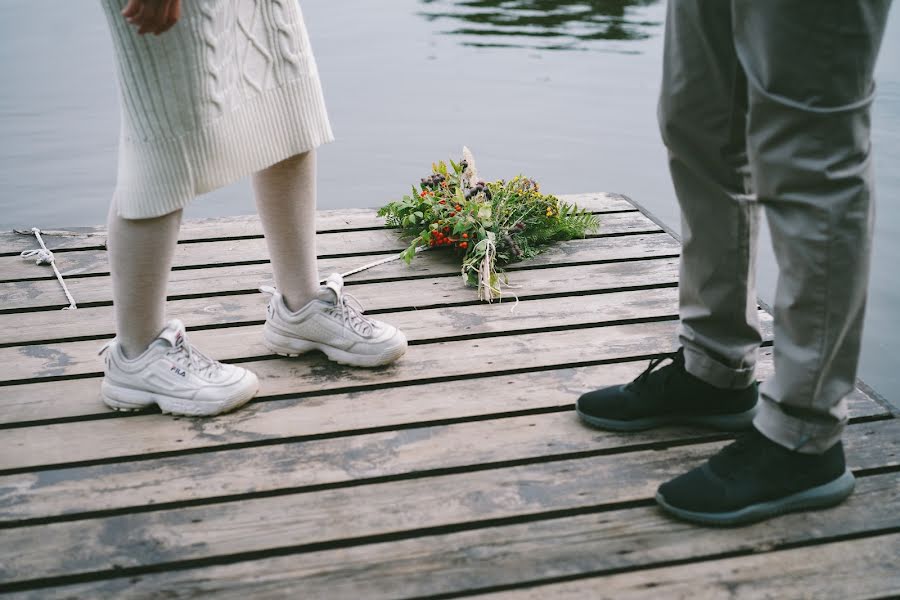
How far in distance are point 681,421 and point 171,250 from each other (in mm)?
1011

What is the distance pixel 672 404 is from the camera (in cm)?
171

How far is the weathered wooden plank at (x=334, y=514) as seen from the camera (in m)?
1.41

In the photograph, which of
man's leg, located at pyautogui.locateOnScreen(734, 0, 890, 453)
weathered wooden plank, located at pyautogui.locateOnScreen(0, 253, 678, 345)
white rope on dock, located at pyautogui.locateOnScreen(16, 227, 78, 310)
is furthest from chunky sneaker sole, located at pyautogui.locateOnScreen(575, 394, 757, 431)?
white rope on dock, located at pyautogui.locateOnScreen(16, 227, 78, 310)

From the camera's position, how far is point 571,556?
1399 millimetres

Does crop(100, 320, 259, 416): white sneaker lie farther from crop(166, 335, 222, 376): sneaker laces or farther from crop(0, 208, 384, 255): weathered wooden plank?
crop(0, 208, 384, 255): weathered wooden plank

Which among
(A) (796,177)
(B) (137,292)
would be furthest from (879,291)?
(B) (137,292)

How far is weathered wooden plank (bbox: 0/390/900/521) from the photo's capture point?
1.56m

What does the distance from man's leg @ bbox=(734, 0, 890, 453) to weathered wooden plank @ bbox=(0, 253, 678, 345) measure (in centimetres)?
102

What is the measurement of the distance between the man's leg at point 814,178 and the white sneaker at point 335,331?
84 centimetres

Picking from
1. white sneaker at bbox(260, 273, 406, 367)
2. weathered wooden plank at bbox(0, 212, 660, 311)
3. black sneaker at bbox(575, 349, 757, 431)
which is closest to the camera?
black sneaker at bbox(575, 349, 757, 431)

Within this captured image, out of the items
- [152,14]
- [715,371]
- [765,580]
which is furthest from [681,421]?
[152,14]

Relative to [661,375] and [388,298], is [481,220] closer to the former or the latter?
[388,298]

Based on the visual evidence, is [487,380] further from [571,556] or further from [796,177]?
[796,177]

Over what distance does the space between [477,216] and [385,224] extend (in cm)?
39
